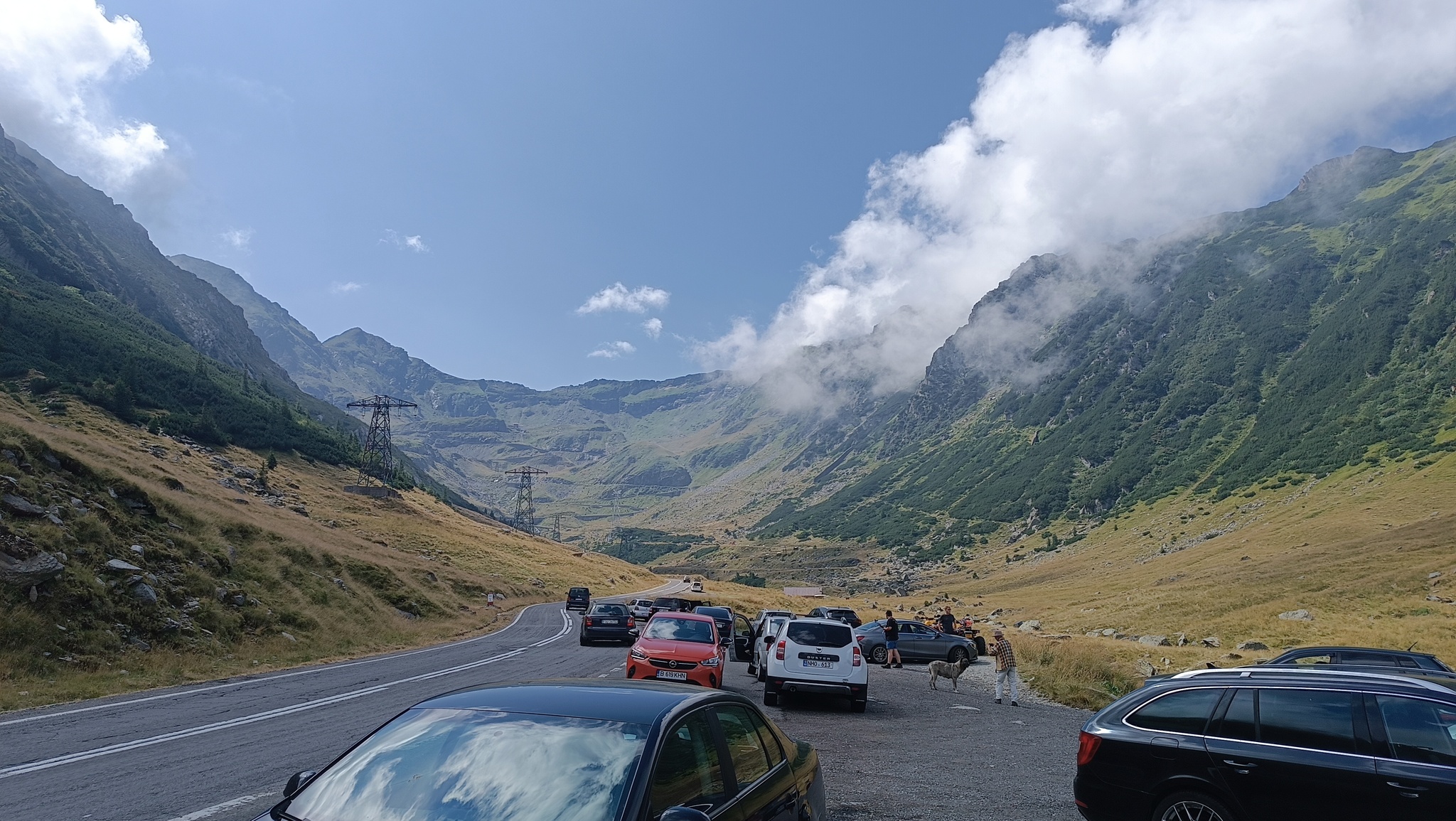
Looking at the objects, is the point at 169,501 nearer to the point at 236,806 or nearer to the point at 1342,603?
the point at 236,806

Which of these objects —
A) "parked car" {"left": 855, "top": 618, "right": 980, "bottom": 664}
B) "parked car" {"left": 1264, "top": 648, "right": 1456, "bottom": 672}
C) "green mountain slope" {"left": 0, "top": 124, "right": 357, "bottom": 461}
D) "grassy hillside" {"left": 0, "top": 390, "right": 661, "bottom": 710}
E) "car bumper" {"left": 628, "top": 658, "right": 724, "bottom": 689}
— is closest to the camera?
"parked car" {"left": 1264, "top": 648, "right": 1456, "bottom": 672}

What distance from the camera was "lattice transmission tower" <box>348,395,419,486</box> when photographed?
301 feet

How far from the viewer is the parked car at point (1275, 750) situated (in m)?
6.02

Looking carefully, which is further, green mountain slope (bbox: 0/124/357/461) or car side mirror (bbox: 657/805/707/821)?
green mountain slope (bbox: 0/124/357/461)

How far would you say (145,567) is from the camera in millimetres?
21359

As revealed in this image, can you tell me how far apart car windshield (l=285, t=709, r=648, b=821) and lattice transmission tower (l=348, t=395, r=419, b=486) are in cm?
9087

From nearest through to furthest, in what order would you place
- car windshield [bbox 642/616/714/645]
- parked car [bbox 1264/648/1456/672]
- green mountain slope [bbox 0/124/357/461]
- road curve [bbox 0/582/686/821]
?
road curve [bbox 0/582/686/821] < parked car [bbox 1264/648/1456/672] < car windshield [bbox 642/616/714/645] < green mountain slope [bbox 0/124/357/461]

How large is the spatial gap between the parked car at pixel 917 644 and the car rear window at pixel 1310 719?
22033 mm

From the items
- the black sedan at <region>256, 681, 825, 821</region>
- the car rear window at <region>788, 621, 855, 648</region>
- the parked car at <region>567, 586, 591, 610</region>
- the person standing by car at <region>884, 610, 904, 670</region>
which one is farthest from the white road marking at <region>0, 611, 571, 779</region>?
the parked car at <region>567, 586, 591, 610</region>

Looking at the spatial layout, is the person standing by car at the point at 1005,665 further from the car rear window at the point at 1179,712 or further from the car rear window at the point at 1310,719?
the car rear window at the point at 1310,719

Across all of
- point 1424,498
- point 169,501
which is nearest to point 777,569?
point 1424,498

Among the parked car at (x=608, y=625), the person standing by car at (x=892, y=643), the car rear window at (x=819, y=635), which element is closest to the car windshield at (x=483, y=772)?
the car rear window at (x=819, y=635)

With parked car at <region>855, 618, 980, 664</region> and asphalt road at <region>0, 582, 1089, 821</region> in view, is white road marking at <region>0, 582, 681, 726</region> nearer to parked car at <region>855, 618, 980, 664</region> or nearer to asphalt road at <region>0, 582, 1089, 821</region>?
asphalt road at <region>0, 582, 1089, 821</region>

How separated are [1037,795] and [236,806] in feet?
27.3
